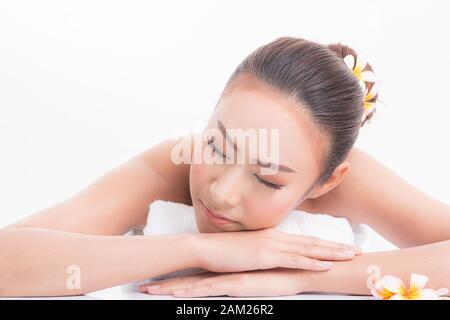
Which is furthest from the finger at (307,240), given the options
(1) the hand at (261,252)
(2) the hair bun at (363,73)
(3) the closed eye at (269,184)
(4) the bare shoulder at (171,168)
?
(4) the bare shoulder at (171,168)

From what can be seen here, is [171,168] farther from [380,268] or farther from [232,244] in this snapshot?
[380,268]

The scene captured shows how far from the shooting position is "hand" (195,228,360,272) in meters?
1.59

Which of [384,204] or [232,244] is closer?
[232,244]

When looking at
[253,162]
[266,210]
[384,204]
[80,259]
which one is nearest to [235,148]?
[253,162]

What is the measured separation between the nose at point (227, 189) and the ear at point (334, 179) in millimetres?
272

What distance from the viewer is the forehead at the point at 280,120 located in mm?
1644

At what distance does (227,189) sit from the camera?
1.62 m

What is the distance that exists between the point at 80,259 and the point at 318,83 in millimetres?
665

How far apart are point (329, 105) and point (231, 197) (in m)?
0.31

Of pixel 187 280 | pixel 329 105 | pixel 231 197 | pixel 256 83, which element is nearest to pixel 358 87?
pixel 329 105

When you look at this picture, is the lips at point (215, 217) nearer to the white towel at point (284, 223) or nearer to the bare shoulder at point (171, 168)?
the white towel at point (284, 223)

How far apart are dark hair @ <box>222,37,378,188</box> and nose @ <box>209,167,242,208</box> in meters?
0.22

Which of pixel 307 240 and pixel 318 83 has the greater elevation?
pixel 318 83
